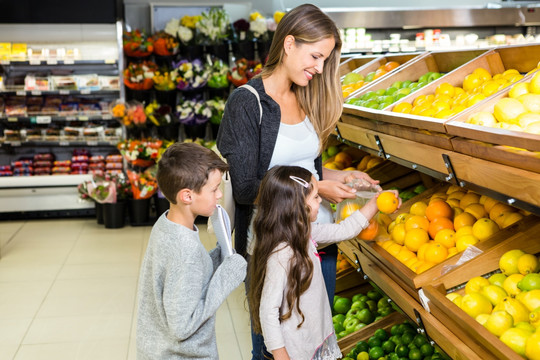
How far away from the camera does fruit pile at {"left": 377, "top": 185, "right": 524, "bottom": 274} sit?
7.24 feet

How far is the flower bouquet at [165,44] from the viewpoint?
6.89 metres

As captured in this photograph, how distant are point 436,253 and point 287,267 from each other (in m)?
0.56

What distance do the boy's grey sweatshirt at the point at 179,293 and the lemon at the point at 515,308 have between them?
75cm

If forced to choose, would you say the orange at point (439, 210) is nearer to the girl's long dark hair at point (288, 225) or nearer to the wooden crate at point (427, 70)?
the wooden crate at point (427, 70)

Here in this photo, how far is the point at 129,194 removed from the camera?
678cm

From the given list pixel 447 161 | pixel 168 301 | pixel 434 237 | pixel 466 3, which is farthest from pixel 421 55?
pixel 466 3

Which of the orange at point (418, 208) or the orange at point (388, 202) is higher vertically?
the orange at point (388, 202)

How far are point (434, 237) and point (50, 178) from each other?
5.68 m

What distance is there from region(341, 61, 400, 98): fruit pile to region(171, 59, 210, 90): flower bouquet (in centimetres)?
324

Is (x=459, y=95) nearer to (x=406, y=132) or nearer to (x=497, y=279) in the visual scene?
(x=406, y=132)

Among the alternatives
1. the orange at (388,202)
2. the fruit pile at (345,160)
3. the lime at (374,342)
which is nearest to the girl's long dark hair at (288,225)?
the orange at (388,202)

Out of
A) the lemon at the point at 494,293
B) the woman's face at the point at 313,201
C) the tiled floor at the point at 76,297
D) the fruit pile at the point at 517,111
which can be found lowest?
the tiled floor at the point at 76,297

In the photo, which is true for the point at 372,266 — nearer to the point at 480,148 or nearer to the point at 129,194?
the point at 480,148

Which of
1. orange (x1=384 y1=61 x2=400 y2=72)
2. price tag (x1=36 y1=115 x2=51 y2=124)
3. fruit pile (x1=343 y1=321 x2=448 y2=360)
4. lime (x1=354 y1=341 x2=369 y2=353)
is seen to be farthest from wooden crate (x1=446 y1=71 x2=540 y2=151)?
price tag (x1=36 y1=115 x2=51 y2=124)
